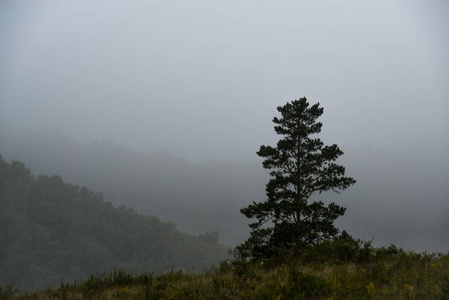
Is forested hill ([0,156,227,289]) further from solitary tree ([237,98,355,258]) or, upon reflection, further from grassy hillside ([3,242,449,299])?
grassy hillside ([3,242,449,299])

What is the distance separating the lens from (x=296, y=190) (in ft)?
55.9

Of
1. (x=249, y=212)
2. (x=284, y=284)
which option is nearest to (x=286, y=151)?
(x=249, y=212)

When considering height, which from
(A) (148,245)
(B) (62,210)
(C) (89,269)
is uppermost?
(B) (62,210)

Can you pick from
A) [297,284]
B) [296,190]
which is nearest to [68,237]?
[296,190]

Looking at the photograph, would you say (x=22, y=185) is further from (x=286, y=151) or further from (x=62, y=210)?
(x=286, y=151)

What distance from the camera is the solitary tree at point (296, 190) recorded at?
51.5ft

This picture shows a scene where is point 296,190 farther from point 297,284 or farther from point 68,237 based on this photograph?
point 68,237

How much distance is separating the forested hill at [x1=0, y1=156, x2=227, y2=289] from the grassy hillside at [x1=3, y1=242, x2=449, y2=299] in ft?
493

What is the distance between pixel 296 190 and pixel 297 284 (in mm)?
12322

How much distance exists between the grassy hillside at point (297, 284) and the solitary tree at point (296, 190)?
8.51 m

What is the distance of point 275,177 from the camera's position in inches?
685

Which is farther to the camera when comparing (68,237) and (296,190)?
(68,237)

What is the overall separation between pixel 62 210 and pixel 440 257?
215 m

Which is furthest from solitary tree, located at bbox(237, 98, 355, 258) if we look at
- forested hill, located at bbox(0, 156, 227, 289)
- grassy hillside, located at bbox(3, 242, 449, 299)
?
forested hill, located at bbox(0, 156, 227, 289)
